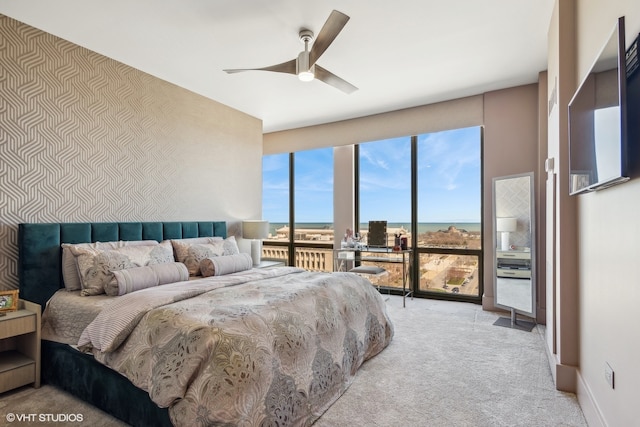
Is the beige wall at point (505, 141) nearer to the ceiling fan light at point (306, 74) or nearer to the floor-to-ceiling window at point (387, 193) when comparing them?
the floor-to-ceiling window at point (387, 193)

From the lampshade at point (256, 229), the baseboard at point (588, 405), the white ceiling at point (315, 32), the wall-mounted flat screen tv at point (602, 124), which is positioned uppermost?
the white ceiling at point (315, 32)

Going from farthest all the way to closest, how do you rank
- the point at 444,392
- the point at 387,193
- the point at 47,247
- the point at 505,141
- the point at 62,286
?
the point at 387,193
the point at 505,141
the point at 62,286
the point at 47,247
the point at 444,392

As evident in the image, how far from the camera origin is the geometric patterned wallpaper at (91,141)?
2693 mm

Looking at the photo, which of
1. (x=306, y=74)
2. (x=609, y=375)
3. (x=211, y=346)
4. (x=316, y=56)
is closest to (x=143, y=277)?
(x=211, y=346)

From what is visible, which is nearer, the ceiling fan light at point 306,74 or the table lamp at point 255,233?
the ceiling fan light at point 306,74

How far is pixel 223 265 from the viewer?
342cm

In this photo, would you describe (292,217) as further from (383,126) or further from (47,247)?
(47,247)

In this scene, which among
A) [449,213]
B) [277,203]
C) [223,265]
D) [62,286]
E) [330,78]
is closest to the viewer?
[62,286]

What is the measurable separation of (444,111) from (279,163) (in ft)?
10.4

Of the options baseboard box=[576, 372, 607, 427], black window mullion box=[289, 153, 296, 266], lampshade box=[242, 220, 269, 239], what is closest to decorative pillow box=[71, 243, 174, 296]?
lampshade box=[242, 220, 269, 239]

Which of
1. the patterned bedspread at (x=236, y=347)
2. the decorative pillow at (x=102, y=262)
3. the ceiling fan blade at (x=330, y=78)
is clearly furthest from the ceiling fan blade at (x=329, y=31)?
the decorative pillow at (x=102, y=262)

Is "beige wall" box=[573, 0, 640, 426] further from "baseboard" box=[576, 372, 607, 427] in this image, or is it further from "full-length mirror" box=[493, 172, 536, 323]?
"full-length mirror" box=[493, 172, 536, 323]

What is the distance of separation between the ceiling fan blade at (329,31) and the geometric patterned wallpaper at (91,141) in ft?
6.93

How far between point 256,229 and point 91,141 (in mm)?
2196
